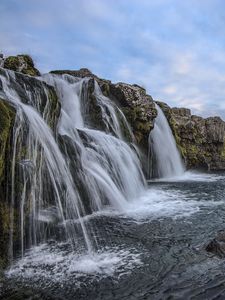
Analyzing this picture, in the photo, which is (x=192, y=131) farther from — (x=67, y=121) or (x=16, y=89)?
(x=16, y=89)

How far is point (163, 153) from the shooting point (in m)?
23.4

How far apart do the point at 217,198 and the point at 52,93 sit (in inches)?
317

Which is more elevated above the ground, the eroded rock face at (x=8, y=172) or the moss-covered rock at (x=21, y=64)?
the moss-covered rock at (x=21, y=64)

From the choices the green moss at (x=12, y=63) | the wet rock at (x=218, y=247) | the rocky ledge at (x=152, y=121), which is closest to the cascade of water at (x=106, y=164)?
the rocky ledge at (x=152, y=121)

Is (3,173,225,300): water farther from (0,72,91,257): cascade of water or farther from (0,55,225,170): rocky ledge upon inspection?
(0,55,225,170): rocky ledge

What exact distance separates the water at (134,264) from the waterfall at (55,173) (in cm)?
56

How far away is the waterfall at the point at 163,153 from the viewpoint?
73.2 ft

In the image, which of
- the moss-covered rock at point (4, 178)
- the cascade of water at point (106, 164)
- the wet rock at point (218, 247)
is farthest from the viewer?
the cascade of water at point (106, 164)

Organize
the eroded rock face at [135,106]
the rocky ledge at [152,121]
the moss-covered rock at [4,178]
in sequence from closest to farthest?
the moss-covered rock at [4,178] → the rocky ledge at [152,121] → the eroded rock face at [135,106]

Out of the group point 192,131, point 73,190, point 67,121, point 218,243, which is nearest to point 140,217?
point 73,190

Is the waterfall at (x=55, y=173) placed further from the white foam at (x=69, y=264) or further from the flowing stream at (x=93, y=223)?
the white foam at (x=69, y=264)

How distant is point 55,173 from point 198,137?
21.5m

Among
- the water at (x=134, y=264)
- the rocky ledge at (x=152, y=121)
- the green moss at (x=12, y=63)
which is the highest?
the green moss at (x=12, y=63)

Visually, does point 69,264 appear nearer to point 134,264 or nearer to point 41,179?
point 134,264
